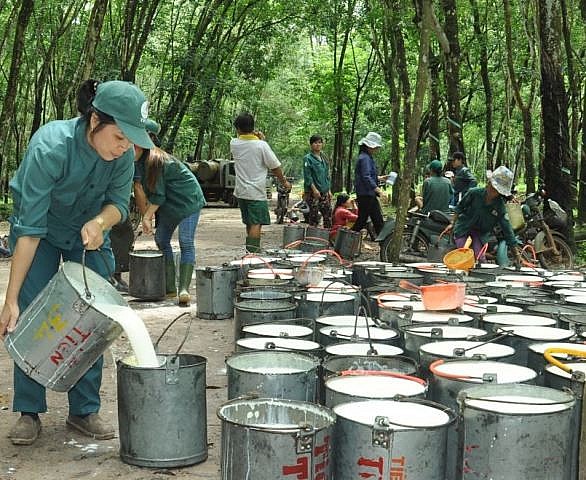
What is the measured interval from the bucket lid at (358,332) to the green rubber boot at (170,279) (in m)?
3.96

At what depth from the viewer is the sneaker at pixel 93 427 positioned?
165 inches

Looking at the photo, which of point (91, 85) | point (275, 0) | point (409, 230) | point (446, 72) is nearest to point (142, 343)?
point (91, 85)

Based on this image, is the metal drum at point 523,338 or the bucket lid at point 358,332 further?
the bucket lid at point 358,332

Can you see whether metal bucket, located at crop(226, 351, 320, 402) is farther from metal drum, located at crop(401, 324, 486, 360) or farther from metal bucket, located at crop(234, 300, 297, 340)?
metal bucket, located at crop(234, 300, 297, 340)

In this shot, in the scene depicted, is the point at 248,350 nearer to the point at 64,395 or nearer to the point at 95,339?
the point at 95,339

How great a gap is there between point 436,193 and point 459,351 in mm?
9145

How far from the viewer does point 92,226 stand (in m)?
3.86

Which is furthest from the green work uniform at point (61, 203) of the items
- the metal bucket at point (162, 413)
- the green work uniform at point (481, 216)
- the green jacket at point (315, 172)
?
the green jacket at point (315, 172)

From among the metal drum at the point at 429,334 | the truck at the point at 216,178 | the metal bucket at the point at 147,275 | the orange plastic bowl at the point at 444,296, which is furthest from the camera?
the truck at the point at 216,178

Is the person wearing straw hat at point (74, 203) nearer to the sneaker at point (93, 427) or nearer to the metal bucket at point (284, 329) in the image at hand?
the sneaker at point (93, 427)

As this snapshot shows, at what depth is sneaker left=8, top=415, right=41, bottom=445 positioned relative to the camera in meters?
4.06

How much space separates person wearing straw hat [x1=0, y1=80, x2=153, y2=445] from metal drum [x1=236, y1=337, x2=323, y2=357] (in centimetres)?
73

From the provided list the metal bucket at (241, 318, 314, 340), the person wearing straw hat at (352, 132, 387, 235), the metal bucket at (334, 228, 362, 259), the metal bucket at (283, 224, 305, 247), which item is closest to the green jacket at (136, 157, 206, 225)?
the metal bucket at (241, 318, 314, 340)

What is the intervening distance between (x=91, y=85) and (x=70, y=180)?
0.50 m
